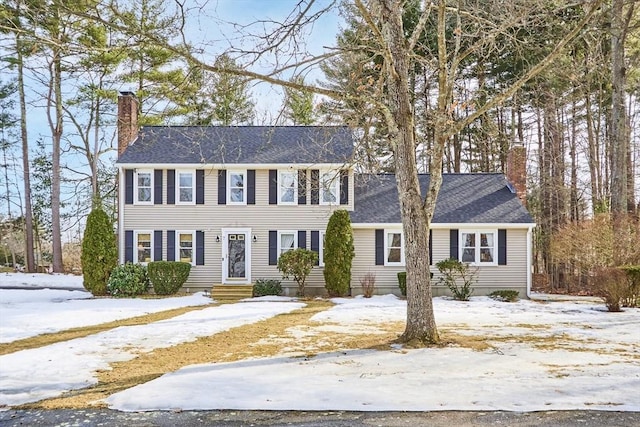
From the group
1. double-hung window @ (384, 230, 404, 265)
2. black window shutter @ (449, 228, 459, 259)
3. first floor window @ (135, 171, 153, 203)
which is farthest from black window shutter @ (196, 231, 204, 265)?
black window shutter @ (449, 228, 459, 259)

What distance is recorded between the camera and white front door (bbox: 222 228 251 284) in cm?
1969

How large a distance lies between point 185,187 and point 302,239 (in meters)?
4.61

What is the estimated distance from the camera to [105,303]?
52.9 feet

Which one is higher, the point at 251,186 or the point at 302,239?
the point at 251,186

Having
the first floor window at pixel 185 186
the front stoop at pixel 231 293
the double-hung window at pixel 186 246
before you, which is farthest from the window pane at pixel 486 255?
the first floor window at pixel 185 186

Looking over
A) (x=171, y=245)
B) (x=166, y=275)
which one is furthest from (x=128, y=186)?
(x=166, y=275)

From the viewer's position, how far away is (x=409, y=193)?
8.63 metres

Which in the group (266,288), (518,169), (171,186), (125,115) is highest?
(125,115)

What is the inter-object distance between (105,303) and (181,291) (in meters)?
3.59

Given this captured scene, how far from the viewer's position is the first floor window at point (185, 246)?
64.9 ft

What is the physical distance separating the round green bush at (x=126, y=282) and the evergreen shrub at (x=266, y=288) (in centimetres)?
379

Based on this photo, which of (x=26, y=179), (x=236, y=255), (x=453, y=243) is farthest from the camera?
(x=26, y=179)

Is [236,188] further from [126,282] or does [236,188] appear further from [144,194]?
[126,282]

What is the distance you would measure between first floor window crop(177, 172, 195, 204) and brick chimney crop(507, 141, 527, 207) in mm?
12898
